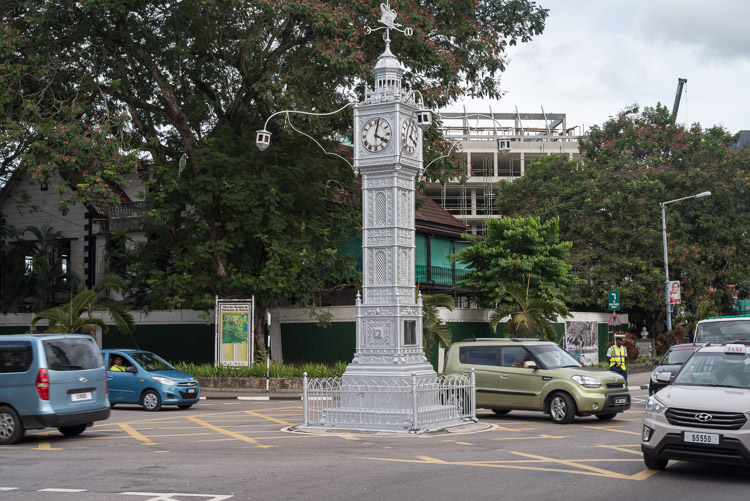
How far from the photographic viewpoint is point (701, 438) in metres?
9.89

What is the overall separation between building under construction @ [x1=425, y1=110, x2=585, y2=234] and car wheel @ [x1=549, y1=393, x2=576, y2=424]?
5754 centimetres

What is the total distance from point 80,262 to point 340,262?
14.7 metres

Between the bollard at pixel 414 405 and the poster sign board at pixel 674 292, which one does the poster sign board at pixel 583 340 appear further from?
the bollard at pixel 414 405

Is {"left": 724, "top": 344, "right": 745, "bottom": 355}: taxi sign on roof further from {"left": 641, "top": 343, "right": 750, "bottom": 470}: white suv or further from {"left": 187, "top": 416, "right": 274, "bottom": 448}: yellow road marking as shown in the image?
{"left": 187, "top": 416, "right": 274, "bottom": 448}: yellow road marking

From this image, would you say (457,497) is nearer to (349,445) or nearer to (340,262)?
(349,445)

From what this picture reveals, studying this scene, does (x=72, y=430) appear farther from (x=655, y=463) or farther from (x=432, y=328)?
(x=432, y=328)

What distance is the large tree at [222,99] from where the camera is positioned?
25672 mm

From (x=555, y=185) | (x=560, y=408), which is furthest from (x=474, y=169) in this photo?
(x=560, y=408)

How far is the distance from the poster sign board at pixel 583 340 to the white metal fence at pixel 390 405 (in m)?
21.4

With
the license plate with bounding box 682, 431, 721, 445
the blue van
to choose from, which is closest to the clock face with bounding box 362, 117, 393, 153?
the blue van

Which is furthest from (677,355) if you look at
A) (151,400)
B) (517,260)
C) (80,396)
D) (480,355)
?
(80,396)

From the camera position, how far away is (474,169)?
267 feet

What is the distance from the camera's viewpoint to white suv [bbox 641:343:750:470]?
976 centimetres

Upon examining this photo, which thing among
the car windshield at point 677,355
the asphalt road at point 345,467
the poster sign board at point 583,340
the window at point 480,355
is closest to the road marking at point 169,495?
the asphalt road at point 345,467
